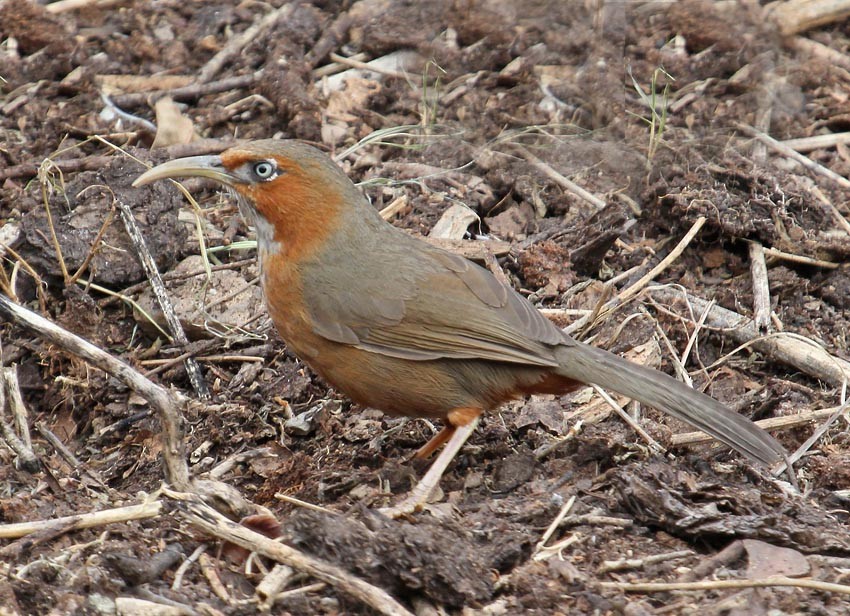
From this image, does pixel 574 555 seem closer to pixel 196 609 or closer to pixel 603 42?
pixel 196 609

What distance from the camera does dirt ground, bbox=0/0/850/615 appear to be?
3.81m

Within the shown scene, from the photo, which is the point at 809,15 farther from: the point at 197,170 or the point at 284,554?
the point at 284,554

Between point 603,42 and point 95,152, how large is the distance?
3.43 metres

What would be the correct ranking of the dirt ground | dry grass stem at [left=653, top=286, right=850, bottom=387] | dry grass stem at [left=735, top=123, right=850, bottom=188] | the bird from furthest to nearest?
1. dry grass stem at [left=735, top=123, right=850, bottom=188]
2. dry grass stem at [left=653, top=286, right=850, bottom=387]
3. the bird
4. the dirt ground

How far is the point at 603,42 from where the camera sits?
759 centimetres

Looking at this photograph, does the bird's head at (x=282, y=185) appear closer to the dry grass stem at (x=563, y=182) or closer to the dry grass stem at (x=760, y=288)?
the dry grass stem at (x=563, y=182)

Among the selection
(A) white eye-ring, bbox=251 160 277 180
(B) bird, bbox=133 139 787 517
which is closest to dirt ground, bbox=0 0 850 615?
(B) bird, bbox=133 139 787 517

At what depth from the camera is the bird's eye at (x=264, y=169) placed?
5109mm

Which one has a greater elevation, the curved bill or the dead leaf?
the curved bill

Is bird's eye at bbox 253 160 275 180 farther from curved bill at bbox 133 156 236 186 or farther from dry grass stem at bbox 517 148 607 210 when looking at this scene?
dry grass stem at bbox 517 148 607 210

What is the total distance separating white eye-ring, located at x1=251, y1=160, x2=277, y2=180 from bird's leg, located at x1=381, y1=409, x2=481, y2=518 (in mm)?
1375

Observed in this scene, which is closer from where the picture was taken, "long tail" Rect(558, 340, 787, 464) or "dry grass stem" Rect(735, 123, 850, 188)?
"long tail" Rect(558, 340, 787, 464)

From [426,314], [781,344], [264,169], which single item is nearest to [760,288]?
[781,344]

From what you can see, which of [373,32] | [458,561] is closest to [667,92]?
[373,32]
